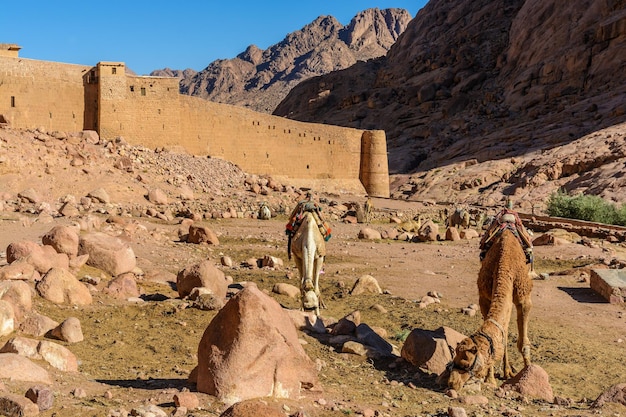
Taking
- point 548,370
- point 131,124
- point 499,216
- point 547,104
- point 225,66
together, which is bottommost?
point 548,370

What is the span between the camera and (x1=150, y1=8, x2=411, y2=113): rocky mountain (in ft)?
380

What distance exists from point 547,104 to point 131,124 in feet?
94.1

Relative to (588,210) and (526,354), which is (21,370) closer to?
(526,354)

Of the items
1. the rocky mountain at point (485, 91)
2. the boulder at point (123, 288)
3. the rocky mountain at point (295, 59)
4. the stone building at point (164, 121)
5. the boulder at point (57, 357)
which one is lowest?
the boulder at point (57, 357)

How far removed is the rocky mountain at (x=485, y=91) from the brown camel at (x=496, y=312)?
25.5m

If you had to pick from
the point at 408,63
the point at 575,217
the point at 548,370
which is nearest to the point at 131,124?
the point at 575,217

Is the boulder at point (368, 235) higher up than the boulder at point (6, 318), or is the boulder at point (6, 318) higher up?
the boulder at point (368, 235)

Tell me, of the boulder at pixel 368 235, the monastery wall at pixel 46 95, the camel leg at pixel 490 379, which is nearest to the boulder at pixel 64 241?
the camel leg at pixel 490 379

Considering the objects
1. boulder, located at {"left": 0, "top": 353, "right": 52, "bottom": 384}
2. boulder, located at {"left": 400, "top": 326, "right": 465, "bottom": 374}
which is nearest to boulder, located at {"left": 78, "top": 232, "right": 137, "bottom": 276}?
boulder, located at {"left": 400, "top": 326, "right": 465, "bottom": 374}

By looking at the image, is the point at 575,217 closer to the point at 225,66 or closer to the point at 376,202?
the point at 376,202

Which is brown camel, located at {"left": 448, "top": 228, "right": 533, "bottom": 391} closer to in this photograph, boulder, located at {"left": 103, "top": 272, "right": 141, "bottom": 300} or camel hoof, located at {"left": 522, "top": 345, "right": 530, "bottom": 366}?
camel hoof, located at {"left": 522, "top": 345, "right": 530, "bottom": 366}

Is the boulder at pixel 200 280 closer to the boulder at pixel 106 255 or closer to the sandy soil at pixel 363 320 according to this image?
the sandy soil at pixel 363 320

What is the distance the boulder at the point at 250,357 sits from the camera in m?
5.05

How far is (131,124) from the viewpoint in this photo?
87.2 ft
